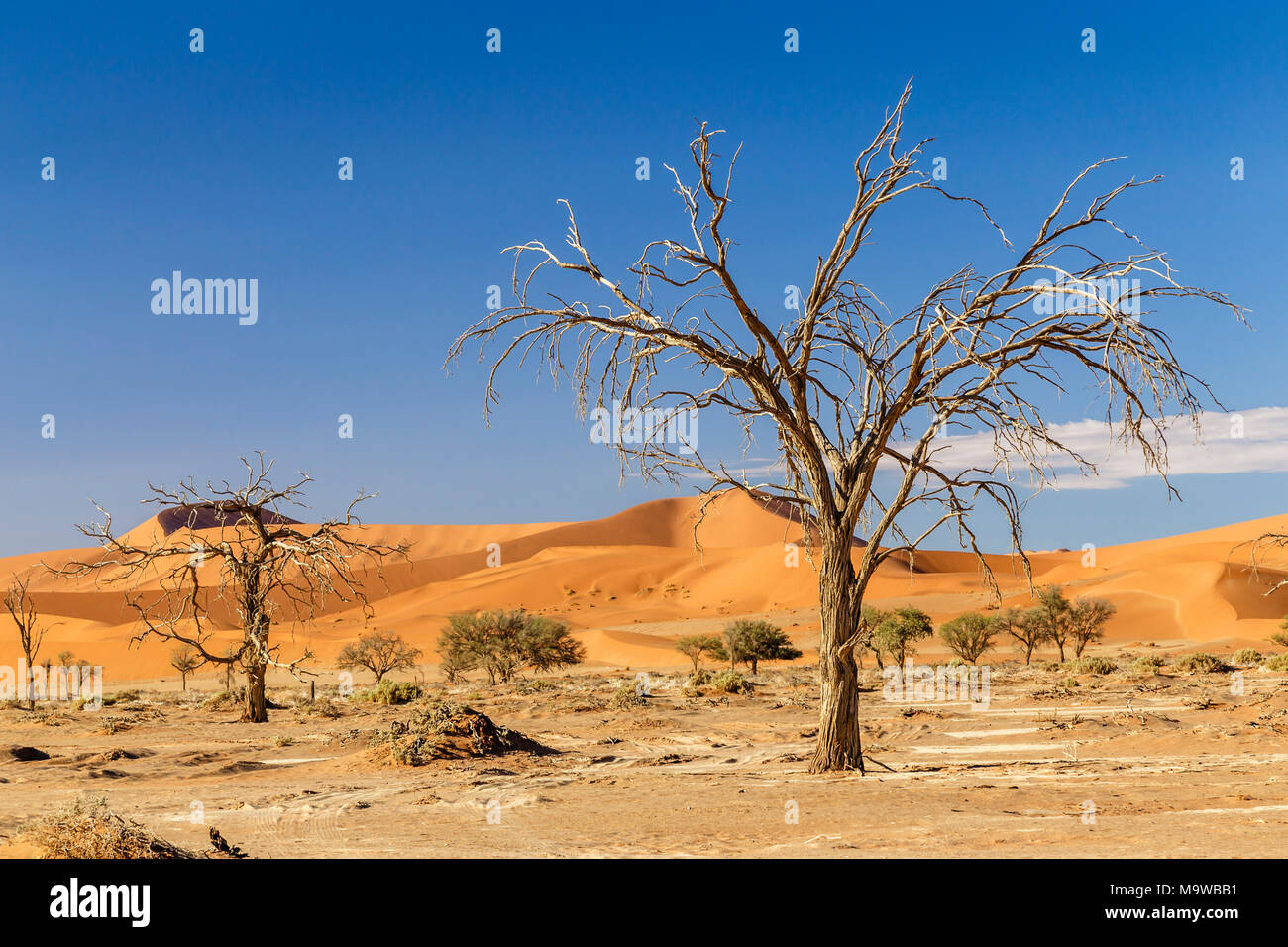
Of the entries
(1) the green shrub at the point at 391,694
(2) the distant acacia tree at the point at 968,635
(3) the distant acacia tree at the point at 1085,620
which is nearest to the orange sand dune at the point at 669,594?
(2) the distant acacia tree at the point at 968,635

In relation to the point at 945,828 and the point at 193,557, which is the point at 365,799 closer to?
the point at 945,828

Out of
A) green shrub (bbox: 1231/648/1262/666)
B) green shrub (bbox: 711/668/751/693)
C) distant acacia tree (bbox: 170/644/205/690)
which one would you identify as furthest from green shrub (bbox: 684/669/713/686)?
distant acacia tree (bbox: 170/644/205/690)

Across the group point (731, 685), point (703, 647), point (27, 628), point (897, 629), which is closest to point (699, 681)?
point (731, 685)

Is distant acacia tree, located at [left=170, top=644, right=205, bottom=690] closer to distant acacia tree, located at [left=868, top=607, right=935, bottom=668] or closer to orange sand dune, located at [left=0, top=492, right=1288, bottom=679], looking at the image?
orange sand dune, located at [left=0, top=492, right=1288, bottom=679]

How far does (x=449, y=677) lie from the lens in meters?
40.4

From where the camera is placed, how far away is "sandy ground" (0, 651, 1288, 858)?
28.2 ft

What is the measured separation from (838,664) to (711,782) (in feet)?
7.21

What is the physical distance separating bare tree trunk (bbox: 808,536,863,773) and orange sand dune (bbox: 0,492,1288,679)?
26053 millimetres

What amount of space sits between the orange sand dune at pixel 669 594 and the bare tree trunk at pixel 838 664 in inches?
1026

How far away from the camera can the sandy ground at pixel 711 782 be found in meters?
8.59
